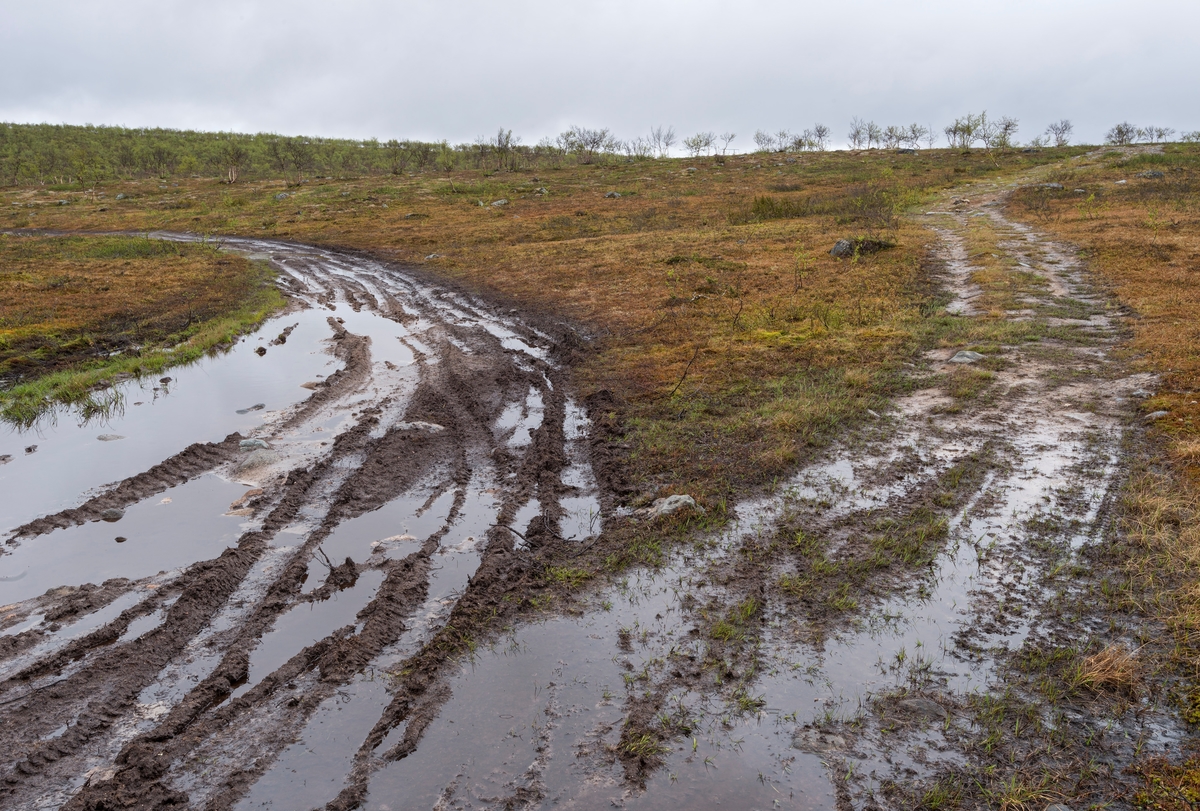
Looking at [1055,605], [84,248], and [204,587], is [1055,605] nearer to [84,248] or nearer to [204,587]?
[204,587]

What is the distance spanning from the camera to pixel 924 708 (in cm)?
444

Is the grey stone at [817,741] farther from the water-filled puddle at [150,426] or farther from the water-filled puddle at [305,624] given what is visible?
Result: the water-filled puddle at [150,426]

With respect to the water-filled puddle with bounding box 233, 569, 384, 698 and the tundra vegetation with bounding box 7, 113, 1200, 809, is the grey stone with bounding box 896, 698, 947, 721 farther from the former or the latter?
the water-filled puddle with bounding box 233, 569, 384, 698

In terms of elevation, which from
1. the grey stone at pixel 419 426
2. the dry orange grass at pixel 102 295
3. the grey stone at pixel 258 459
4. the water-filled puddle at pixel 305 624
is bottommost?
the water-filled puddle at pixel 305 624

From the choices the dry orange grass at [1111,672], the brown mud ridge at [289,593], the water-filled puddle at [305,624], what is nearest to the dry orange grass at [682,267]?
the brown mud ridge at [289,593]

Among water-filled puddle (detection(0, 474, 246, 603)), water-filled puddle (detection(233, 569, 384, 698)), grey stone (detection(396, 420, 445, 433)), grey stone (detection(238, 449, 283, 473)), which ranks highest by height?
grey stone (detection(396, 420, 445, 433))

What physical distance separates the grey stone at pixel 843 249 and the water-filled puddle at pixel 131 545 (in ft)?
66.9

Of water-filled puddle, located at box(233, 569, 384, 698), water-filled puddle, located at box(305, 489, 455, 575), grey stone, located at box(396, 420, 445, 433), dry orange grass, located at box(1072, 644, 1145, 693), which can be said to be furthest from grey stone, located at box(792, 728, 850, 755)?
grey stone, located at box(396, 420, 445, 433)

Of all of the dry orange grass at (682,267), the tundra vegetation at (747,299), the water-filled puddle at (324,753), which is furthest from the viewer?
the dry orange grass at (682,267)

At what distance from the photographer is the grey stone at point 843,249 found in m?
22.2

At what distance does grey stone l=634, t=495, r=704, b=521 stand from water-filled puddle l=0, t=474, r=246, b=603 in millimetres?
A: 4383

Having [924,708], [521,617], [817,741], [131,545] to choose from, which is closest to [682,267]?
[521,617]

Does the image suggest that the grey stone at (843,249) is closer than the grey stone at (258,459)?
No

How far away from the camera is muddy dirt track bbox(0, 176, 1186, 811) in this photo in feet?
13.1
